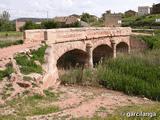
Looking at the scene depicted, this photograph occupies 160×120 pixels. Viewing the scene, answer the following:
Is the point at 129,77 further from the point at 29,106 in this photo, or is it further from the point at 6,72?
the point at 29,106

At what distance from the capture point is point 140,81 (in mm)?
17953

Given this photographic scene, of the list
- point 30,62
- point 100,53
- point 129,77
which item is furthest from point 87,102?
point 100,53

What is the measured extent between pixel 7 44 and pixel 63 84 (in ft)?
14.5

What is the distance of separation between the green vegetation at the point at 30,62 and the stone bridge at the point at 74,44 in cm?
37

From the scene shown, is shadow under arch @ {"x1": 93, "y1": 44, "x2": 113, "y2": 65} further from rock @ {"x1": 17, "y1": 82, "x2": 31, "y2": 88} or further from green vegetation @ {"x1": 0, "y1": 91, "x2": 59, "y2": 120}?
rock @ {"x1": 17, "y1": 82, "x2": 31, "y2": 88}

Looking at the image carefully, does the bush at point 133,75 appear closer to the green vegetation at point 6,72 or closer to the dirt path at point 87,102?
the dirt path at point 87,102

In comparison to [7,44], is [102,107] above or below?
below

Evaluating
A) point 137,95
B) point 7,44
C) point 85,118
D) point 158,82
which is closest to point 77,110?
point 85,118

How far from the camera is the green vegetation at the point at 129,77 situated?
17281mm

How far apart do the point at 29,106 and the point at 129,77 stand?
767cm

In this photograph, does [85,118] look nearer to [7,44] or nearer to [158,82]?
[158,82]

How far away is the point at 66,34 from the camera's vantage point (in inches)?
872

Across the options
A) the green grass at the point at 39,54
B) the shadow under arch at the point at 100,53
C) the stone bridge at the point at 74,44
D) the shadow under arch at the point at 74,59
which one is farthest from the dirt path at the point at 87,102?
the shadow under arch at the point at 100,53

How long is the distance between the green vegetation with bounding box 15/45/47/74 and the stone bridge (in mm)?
370
